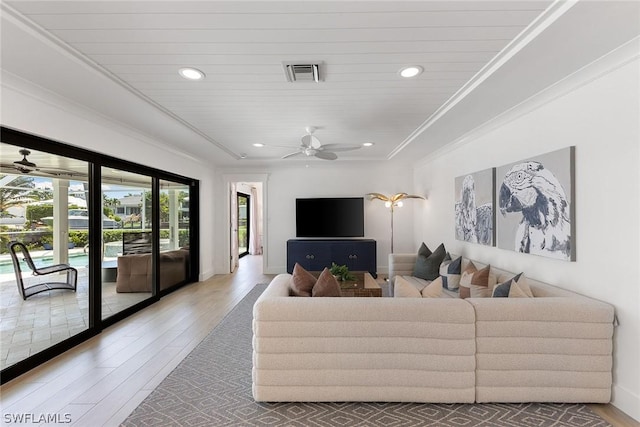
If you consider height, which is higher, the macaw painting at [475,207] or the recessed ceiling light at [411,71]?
the recessed ceiling light at [411,71]

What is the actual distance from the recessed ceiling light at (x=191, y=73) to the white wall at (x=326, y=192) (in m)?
3.98

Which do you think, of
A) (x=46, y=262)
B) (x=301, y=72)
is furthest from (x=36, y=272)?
(x=301, y=72)

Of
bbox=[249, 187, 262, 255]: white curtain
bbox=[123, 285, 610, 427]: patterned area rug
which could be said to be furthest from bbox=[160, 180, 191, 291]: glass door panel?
bbox=[249, 187, 262, 255]: white curtain

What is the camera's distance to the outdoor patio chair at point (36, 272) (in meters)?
2.62

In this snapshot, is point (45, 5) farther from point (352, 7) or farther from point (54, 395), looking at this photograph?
point (54, 395)

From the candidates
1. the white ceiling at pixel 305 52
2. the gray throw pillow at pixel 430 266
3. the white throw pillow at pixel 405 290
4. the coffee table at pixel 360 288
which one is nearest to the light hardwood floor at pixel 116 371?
the white throw pillow at pixel 405 290

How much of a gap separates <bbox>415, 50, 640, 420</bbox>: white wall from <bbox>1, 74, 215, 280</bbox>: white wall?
14.2 ft

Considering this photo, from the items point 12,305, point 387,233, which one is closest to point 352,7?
point 12,305

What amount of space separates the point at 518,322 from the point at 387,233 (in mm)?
4502

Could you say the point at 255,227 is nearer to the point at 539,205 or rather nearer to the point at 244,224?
the point at 244,224

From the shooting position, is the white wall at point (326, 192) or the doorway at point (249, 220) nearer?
the white wall at point (326, 192)

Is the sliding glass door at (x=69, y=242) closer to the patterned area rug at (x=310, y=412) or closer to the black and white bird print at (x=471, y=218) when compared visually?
the patterned area rug at (x=310, y=412)

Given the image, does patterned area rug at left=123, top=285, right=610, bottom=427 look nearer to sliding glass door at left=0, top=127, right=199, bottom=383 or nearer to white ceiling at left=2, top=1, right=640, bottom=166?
sliding glass door at left=0, top=127, right=199, bottom=383

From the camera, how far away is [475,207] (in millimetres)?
3773
